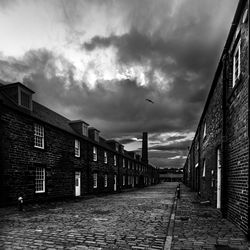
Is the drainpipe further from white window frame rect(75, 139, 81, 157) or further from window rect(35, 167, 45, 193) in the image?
white window frame rect(75, 139, 81, 157)

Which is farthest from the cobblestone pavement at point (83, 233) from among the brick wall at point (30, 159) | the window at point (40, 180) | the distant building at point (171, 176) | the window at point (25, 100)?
the distant building at point (171, 176)

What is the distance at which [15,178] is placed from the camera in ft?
43.8

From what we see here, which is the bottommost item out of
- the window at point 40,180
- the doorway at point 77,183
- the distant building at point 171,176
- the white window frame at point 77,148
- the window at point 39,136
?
the distant building at point 171,176

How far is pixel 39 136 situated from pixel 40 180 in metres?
3.10

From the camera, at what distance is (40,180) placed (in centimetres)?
1588

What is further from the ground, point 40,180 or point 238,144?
point 238,144

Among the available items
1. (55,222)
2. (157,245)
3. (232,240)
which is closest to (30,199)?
(55,222)

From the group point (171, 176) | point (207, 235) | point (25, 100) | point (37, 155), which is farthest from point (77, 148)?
point (171, 176)

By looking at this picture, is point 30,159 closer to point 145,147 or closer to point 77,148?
point 77,148

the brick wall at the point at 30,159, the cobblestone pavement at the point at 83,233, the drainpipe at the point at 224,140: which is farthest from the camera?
the brick wall at the point at 30,159

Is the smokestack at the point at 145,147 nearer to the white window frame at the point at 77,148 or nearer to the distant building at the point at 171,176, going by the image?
the white window frame at the point at 77,148

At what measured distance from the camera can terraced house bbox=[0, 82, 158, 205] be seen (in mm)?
12984

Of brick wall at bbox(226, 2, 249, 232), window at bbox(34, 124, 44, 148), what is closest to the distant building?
window at bbox(34, 124, 44, 148)

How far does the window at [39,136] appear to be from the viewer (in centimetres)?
1581
